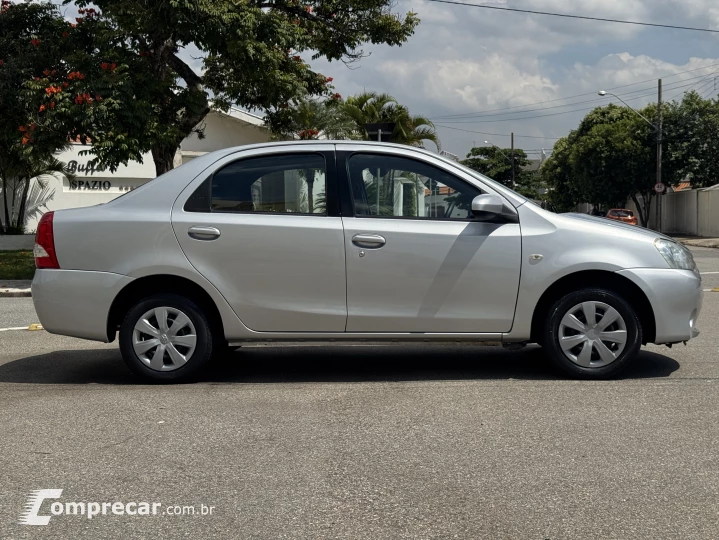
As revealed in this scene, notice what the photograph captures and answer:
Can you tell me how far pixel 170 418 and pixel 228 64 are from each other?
13.8 meters

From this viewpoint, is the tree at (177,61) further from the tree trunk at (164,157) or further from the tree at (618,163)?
the tree at (618,163)

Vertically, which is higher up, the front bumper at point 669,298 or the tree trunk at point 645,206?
the tree trunk at point 645,206

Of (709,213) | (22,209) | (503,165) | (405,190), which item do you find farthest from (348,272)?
(503,165)

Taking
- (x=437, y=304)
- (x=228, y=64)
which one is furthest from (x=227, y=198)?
(x=228, y=64)

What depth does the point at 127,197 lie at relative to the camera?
6434mm

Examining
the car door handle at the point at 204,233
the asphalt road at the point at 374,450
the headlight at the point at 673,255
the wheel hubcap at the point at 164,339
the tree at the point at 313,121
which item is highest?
the tree at the point at 313,121

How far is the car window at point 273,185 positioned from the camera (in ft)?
20.8

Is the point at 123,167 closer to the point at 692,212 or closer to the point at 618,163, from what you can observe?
the point at 692,212

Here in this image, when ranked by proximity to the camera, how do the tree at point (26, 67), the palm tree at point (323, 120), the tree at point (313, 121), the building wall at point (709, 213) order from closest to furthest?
1. the tree at point (26, 67)
2. the tree at point (313, 121)
3. the palm tree at point (323, 120)
4. the building wall at point (709, 213)

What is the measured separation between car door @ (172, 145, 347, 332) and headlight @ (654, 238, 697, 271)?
2.31m

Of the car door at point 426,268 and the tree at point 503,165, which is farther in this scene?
the tree at point 503,165

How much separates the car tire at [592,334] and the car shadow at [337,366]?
8.9 inches

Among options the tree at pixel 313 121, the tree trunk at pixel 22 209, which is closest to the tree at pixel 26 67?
the tree at pixel 313 121

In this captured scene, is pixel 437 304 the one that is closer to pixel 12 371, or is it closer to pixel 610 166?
pixel 12 371
